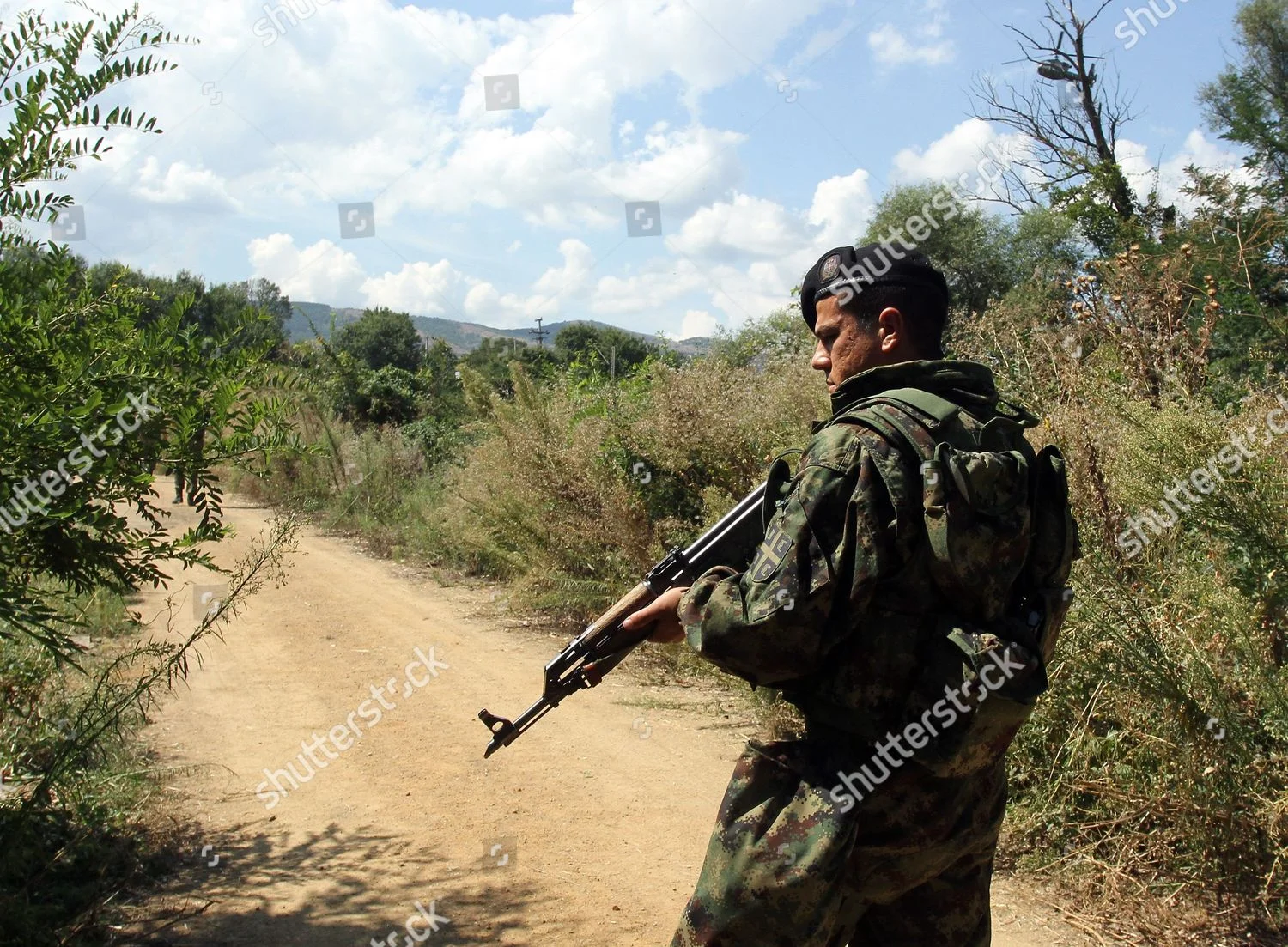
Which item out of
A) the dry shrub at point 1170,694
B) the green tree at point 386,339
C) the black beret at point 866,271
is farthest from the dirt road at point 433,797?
the green tree at point 386,339

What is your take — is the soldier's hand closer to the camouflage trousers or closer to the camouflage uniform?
the camouflage uniform

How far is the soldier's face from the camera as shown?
2559 mm

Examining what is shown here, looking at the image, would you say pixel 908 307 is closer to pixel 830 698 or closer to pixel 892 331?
pixel 892 331

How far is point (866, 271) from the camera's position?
101 inches

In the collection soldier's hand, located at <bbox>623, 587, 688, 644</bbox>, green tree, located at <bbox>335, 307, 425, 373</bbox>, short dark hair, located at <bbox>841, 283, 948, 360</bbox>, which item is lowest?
soldier's hand, located at <bbox>623, 587, 688, 644</bbox>

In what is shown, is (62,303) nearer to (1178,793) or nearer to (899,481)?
(899,481)

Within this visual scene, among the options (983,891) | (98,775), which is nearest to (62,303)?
(98,775)

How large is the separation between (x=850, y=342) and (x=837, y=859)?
120 centimetres

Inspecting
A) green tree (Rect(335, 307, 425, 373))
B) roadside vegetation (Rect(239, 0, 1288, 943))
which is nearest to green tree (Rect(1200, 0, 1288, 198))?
roadside vegetation (Rect(239, 0, 1288, 943))
